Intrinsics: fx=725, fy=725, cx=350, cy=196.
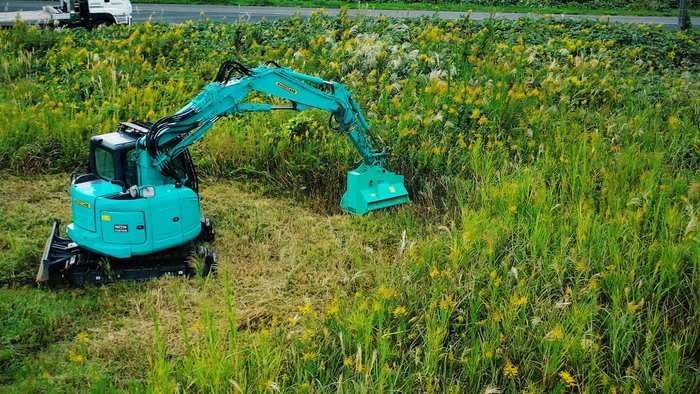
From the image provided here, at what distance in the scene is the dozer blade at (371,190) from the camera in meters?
8.12

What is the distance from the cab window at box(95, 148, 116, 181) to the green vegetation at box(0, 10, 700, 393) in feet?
3.41

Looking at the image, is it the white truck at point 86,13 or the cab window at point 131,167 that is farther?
the white truck at point 86,13

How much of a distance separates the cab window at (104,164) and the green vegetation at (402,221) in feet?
3.41

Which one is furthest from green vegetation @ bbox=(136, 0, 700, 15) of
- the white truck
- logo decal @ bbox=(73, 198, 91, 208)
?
logo decal @ bbox=(73, 198, 91, 208)

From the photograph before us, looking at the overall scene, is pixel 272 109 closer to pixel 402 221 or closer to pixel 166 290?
pixel 402 221

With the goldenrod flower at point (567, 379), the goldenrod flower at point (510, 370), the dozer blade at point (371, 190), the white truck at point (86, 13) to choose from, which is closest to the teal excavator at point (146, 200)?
the dozer blade at point (371, 190)

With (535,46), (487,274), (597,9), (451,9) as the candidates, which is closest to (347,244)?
(487,274)

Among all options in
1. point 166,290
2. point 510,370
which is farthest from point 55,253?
point 510,370

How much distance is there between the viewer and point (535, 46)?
12117mm

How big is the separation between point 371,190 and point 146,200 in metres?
2.66

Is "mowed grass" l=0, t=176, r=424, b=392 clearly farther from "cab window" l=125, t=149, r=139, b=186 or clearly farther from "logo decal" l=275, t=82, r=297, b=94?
"logo decal" l=275, t=82, r=297, b=94

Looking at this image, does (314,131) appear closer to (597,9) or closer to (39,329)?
(39,329)

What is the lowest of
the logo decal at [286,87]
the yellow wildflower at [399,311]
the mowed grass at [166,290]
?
the mowed grass at [166,290]

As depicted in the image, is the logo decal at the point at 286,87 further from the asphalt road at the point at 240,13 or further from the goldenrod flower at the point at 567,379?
the asphalt road at the point at 240,13
